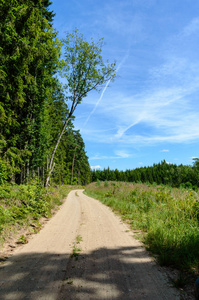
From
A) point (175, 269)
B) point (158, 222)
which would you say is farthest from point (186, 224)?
point (175, 269)

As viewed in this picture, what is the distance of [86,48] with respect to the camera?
17.5 m

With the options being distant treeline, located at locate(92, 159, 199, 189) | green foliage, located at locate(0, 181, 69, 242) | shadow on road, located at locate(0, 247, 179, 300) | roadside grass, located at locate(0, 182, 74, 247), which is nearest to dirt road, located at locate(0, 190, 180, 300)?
shadow on road, located at locate(0, 247, 179, 300)

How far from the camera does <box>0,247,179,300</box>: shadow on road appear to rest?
8.98 feet

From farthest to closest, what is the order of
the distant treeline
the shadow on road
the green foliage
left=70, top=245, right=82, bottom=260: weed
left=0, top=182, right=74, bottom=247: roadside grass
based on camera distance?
the distant treeline < the green foliage < left=0, top=182, right=74, bottom=247: roadside grass < left=70, top=245, right=82, bottom=260: weed < the shadow on road

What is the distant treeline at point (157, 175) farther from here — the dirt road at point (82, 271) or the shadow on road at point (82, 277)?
the shadow on road at point (82, 277)

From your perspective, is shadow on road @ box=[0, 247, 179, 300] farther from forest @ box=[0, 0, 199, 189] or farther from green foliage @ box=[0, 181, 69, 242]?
forest @ box=[0, 0, 199, 189]

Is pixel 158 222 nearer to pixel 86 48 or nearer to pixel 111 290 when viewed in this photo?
pixel 111 290

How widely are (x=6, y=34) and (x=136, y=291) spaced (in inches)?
553

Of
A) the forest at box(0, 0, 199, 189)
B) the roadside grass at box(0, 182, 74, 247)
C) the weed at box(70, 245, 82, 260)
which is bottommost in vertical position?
the weed at box(70, 245, 82, 260)

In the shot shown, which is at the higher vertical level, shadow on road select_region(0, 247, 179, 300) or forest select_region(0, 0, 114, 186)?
forest select_region(0, 0, 114, 186)

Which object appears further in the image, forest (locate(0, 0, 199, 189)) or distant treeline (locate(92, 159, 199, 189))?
distant treeline (locate(92, 159, 199, 189))

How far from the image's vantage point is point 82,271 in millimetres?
3420

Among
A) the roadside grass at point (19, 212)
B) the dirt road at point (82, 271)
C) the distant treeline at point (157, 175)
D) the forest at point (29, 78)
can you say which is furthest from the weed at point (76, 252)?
the distant treeline at point (157, 175)

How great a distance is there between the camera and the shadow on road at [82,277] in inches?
108
